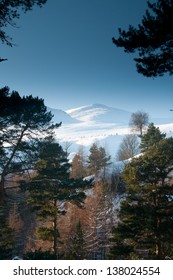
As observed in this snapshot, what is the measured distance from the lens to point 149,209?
36.0ft

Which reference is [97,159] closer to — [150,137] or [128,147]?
[150,137]

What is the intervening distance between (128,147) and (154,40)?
2254 centimetres

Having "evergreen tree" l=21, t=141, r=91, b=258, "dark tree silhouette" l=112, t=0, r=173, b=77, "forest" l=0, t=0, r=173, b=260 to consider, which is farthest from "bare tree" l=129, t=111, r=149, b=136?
"dark tree silhouette" l=112, t=0, r=173, b=77

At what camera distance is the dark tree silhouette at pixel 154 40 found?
5.95 metres

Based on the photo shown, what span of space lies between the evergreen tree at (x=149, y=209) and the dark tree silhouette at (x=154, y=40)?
5.90 metres

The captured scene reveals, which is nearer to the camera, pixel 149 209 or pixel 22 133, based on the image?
pixel 149 209

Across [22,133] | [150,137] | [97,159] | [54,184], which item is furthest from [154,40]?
[97,159]

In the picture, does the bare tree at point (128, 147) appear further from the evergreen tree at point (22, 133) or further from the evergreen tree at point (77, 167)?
the evergreen tree at point (22, 133)

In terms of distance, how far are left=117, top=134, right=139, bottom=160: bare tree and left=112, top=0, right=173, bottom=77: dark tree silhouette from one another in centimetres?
1783

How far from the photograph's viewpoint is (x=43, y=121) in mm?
11719

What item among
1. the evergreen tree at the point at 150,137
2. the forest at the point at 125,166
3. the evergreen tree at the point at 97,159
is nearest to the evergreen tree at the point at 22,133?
the forest at the point at 125,166

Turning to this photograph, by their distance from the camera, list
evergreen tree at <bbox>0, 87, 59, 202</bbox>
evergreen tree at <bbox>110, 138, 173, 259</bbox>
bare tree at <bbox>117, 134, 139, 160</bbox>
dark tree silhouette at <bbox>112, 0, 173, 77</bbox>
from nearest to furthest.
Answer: dark tree silhouette at <bbox>112, 0, 173, 77</bbox>, evergreen tree at <bbox>0, 87, 59, 202</bbox>, evergreen tree at <bbox>110, 138, 173, 259</bbox>, bare tree at <bbox>117, 134, 139, 160</bbox>

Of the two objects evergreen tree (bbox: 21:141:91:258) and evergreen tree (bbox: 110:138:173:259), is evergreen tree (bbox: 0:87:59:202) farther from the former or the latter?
evergreen tree (bbox: 110:138:173:259)

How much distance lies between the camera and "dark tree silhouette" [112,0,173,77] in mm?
5947
